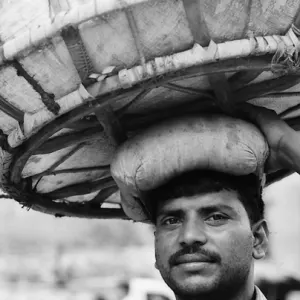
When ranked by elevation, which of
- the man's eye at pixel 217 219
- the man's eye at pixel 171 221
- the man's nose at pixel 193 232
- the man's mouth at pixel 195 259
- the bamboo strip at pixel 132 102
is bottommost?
the man's mouth at pixel 195 259

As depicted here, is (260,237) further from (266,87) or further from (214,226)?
(266,87)

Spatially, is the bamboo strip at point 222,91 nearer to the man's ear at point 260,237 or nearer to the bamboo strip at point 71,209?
the man's ear at point 260,237

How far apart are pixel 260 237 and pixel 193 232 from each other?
1.07 feet

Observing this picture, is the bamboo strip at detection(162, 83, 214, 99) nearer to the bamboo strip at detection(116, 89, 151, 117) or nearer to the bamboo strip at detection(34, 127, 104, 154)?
the bamboo strip at detection(116, 89, 151, 117)

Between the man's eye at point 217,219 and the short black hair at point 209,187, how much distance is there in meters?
0.08

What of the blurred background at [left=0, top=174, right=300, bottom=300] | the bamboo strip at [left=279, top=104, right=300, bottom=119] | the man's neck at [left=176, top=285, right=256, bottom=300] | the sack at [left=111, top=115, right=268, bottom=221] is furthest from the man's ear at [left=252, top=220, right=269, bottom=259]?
the blurred background at [left=0, top=174, right=300, bottom=300]

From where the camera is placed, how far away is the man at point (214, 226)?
185cm

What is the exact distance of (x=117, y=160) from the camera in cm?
196

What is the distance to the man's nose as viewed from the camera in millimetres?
1852

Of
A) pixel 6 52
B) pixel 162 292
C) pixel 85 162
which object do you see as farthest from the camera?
pixel 162 292

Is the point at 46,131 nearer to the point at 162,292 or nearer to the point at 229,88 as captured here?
the point at 229,88

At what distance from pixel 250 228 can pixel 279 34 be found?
653mm

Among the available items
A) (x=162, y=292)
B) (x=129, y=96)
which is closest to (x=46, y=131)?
(x=129, y=96)

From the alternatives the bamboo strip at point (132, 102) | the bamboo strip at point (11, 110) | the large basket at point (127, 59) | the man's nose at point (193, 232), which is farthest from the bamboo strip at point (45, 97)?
the man's nose at point (193, 232)
